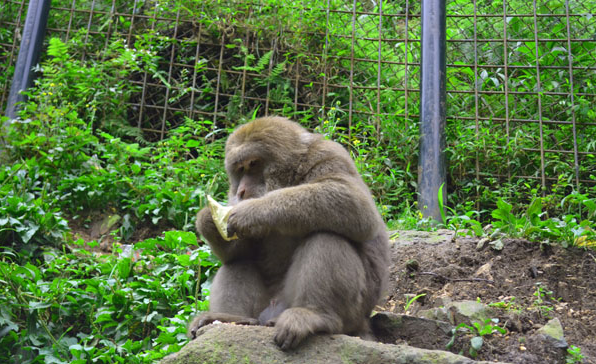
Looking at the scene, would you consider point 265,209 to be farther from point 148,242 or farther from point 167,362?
point 148,242

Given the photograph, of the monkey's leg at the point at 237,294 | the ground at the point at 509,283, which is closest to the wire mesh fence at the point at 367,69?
the ground at the point at 509,283

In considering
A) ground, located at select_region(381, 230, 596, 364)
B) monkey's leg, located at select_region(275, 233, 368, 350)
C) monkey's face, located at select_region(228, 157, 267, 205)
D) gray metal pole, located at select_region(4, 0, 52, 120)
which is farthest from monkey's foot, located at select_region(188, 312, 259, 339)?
gray metal pole, located at select_region(4, 0, 52, 120)

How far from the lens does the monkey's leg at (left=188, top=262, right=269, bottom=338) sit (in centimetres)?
448

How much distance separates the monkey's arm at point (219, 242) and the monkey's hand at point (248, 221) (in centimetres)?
33

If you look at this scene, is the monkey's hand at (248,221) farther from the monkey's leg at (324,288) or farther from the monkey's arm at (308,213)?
the monkey's leg at (324,288)

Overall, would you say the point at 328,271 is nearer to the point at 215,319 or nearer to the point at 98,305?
the point at 215,319

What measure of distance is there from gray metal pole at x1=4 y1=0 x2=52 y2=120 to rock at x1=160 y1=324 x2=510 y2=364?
22.1 ft

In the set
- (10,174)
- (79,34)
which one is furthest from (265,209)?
(79,34)

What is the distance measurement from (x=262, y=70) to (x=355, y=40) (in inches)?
58.0

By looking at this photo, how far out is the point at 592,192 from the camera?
26.9ft

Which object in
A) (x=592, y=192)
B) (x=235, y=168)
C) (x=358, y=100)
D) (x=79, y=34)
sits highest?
(x=79, y=34)

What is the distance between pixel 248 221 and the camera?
4297mm

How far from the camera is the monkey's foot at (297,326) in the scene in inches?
147

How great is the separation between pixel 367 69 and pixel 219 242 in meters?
5.66
